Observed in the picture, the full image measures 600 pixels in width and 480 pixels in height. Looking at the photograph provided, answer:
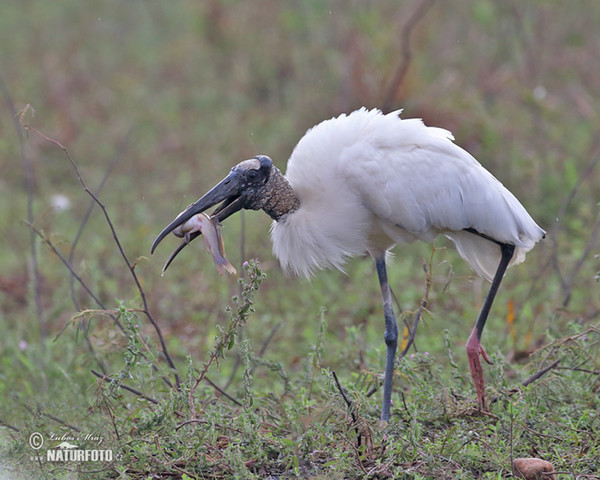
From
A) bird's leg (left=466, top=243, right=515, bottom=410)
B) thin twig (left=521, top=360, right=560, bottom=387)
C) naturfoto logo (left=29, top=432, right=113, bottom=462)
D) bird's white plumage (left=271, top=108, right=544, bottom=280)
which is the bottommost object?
naturfoto logo (left=29, top=432, right=113, bottom=462)

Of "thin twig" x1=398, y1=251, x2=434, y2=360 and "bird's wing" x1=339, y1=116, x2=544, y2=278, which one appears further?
"thin twig" x1=398, y1=251, x2=434, y2=360

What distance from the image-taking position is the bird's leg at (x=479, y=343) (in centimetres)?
377

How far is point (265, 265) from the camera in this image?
6242 mm

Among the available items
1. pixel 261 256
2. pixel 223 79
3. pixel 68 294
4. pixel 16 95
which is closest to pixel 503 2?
pixel 223 79

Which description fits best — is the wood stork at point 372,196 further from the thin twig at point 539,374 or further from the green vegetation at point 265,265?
the green vegetation at point 265,265

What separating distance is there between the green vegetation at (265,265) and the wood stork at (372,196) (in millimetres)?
367

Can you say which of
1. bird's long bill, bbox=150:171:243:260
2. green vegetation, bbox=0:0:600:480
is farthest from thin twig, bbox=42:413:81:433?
bird's long bill, bbox=150:171:243:260

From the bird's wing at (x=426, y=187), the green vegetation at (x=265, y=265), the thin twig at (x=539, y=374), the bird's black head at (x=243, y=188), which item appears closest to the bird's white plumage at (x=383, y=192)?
the bird's wing at (x=426, y=187)

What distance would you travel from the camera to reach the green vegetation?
3.38 metres

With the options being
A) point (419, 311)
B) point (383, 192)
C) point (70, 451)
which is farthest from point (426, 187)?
point (70, 451)

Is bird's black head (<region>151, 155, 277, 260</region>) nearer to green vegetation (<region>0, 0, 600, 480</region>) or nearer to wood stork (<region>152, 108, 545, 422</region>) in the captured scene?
wood stork (<region>152, 108, 545, 422</region>)

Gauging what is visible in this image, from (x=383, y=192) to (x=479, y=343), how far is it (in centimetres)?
81

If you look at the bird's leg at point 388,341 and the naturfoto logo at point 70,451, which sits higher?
the bird's leg at point 388,341

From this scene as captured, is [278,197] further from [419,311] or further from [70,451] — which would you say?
[70,451]
